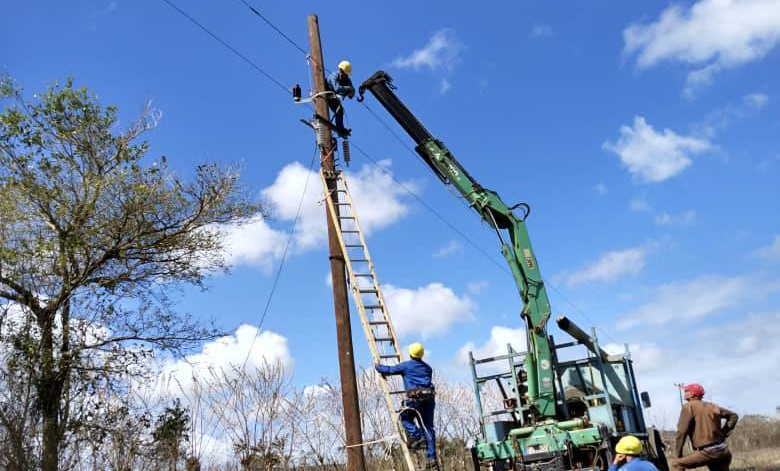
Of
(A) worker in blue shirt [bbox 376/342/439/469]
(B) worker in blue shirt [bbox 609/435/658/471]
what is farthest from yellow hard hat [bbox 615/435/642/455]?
(A) worker in blue shirt [bbox 376/342/439/469]

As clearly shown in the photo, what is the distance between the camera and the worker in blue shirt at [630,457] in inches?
216

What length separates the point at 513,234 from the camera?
37.8 feet

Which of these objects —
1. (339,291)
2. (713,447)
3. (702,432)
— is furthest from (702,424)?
(339,291)

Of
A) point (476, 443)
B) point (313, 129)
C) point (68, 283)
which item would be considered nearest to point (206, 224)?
point (68, 283)

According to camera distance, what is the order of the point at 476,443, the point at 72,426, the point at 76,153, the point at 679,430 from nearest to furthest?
the point at 679,430 → the point at 72,426 → the point at 476,443 → the point at 76,153

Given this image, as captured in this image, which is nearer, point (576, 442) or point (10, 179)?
point (576, 442)

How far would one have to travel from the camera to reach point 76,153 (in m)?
14.0

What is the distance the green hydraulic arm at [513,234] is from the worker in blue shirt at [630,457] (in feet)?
13.4

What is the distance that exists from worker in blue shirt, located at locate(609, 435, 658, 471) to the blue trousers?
8.04 ft

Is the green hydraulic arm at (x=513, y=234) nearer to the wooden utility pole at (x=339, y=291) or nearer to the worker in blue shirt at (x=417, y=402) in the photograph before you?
the wooden utility pole at (x=339, y=291)

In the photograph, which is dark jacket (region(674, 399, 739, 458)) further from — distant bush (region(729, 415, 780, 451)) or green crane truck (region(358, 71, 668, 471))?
distant bush (region(729, 415, 780, 451))

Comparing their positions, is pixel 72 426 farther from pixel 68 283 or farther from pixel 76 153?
pixel 76 153

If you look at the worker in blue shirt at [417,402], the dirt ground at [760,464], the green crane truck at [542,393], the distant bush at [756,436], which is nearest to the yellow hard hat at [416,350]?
the worker in blue shirt at [417,402]

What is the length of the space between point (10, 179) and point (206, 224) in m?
4.16
